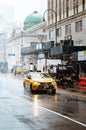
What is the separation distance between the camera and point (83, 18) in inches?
2328

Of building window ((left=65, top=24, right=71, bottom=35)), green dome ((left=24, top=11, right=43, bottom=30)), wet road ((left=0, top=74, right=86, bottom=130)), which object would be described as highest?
green dome ((left=24, top=11, right=43, bottom=30))

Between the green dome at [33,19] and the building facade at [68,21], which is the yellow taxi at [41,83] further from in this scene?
the green dome at [33,19]

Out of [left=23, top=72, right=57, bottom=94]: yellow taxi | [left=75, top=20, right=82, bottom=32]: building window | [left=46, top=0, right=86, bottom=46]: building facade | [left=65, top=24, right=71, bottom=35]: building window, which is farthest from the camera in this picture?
[left=65, top=24, right=71, bottom=35]: building window

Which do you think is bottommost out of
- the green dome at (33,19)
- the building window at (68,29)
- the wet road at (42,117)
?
the wet road at (42,117)

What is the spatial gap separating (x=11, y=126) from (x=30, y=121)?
1.39 m

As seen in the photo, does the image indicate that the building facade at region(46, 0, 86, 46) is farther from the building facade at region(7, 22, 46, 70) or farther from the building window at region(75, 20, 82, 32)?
the building facade at region(7, 22, 46, 70)

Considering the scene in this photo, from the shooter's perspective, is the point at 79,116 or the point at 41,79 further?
the point at 41,79

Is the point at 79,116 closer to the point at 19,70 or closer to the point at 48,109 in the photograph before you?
the point at 48,109

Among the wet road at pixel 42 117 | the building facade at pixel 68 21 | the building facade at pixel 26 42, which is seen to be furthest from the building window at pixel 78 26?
the wet road at pixel 42 117

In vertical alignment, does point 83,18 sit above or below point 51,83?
above

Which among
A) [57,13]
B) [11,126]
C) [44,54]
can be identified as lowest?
[11,126]

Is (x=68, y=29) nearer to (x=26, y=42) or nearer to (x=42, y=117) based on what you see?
(x=26, y=42)

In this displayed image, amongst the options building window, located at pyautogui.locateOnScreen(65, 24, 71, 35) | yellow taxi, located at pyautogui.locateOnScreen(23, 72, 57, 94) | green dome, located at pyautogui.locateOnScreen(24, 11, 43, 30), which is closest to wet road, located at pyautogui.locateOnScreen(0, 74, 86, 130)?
yellow taxi, located at pyautogui.locateOnScreen(23, 72, 57, 94)

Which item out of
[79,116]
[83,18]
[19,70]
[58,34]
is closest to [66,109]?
[79,116]
